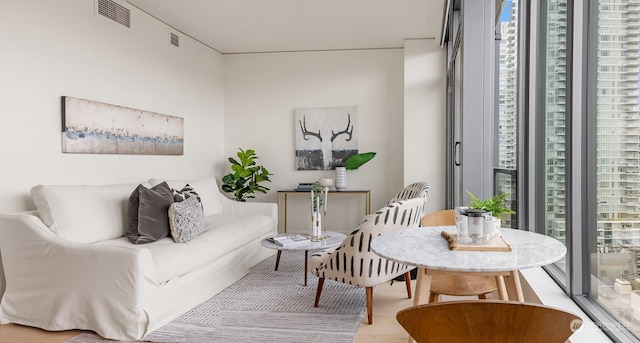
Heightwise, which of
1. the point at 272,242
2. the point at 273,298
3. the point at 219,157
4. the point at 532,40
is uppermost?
the point at 532,40

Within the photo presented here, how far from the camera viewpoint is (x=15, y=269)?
3.15 meters

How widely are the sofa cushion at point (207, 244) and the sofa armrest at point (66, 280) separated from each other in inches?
8.6

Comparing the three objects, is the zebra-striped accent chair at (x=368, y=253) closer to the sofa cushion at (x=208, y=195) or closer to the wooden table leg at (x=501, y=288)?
the wooden table leg at (x=501, y=288)

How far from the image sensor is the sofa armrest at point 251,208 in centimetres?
554

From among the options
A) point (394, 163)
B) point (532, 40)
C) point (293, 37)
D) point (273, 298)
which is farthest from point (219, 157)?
point (532, 40)

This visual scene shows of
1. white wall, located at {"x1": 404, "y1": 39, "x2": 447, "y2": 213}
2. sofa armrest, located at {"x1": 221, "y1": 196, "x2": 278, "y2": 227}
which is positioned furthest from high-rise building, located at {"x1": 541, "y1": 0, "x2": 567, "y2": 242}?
white wall, located at {"x1": 404, "y1": 39, "x2": 447, "y2": 213}

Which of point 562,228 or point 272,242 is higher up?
point 562,228

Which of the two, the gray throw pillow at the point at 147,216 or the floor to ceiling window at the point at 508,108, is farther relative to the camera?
the gray throw pillow at the point at 147,216

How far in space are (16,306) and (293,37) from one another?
13.9ft

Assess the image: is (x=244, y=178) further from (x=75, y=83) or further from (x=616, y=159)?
(x=616, y=159)

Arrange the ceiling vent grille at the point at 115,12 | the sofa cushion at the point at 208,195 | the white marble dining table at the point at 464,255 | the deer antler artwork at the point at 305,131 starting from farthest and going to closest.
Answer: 1. the deer antler artwork at the point at 305,131
2. the sofa cushion at the point at 208,195
3. the ceiling vent grille at the point at 115,12
4. the white marble dining table at the point at 464,255

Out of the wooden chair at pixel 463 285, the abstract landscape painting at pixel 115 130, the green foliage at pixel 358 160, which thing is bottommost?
the wooden chair at pixel 463 285

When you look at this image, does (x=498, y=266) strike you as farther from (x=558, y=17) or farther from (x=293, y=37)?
(x=293, y=37)

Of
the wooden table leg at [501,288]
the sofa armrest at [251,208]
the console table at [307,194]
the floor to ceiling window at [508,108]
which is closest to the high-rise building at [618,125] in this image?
the wooden table leg at [501,288]
